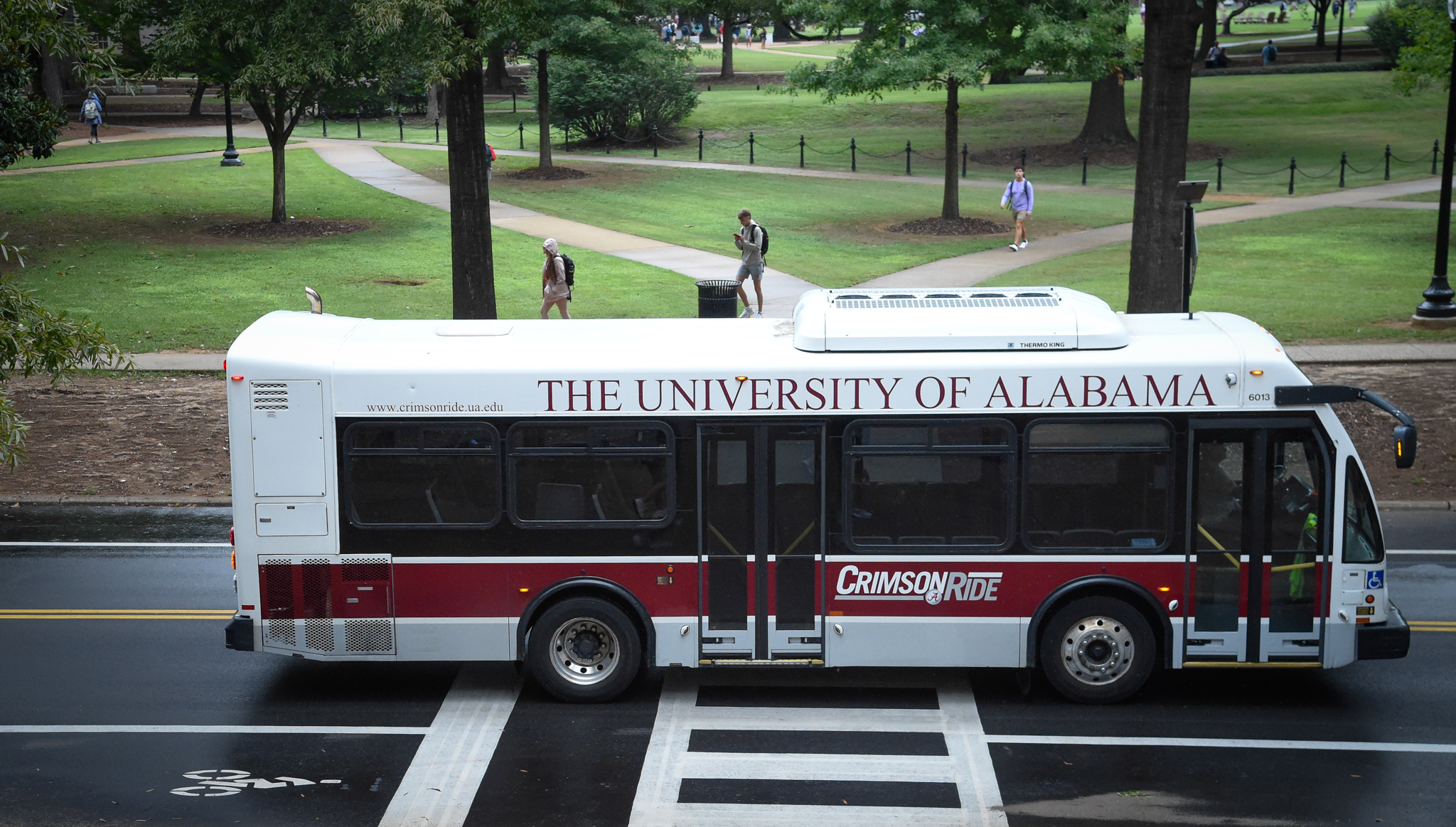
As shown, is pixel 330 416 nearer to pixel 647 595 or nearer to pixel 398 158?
pixel 647 595

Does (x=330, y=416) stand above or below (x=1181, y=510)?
above

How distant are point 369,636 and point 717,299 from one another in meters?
9.68

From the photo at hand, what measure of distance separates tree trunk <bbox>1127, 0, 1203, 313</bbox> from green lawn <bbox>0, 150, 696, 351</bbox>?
23.2 ft

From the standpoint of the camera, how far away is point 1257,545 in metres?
8.99

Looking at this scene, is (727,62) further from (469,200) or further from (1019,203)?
(469,200)

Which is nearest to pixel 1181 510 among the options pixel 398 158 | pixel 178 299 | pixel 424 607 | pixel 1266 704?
pixel 1266 704

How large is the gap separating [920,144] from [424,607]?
128ft

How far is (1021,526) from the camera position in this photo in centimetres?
905

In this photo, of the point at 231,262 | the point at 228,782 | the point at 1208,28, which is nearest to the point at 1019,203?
the point at 231,262

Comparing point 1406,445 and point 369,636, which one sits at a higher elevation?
point 1406,445

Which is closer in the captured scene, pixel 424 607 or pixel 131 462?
pixel 424 607

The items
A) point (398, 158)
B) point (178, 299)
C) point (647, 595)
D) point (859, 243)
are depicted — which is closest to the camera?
point (647, 595)

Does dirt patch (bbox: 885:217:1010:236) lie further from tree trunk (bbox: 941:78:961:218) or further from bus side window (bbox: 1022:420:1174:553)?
bus side window (bbox: 1022:420:1174:553)

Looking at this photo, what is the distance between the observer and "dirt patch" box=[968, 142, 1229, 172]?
42406mm
